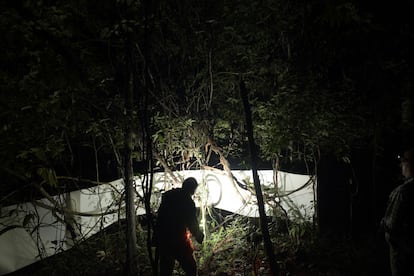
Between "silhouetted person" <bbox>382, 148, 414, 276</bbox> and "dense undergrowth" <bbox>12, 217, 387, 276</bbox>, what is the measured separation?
210 centimetres

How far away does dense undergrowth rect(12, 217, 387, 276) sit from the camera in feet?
21.1

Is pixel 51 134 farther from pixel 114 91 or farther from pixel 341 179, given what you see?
pixel 341 179

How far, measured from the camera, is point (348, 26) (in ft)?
19.0

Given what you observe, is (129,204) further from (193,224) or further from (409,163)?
(409,163)

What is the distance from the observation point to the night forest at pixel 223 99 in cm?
517

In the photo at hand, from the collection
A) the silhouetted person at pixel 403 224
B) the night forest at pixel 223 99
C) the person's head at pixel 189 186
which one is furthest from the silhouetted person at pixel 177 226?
the silhouetted person at pixel 403 224

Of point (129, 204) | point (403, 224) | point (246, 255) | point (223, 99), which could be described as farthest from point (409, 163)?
point (129, 204)

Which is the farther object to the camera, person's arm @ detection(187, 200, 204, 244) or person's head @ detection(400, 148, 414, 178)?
person's arm @ detection(187, 200, 204, 244)

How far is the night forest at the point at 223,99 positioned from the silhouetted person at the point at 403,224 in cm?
176

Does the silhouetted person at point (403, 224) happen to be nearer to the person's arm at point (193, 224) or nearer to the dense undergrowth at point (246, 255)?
the dense undergrowth at point (246, 255)

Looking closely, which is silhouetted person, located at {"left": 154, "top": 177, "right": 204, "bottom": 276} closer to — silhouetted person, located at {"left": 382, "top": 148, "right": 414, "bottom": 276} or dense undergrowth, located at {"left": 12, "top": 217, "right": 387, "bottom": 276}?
dense undergrowth, located at {"left": 12, "top": 217, "right": 387, "bottom": 276}

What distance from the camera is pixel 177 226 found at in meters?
5.27

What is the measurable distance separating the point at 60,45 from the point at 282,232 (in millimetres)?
6802

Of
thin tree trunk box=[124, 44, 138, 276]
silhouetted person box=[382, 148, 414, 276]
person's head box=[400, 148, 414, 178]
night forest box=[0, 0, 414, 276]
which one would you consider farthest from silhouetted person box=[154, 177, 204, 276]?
person's head box=[400, 148, 414, 178]
